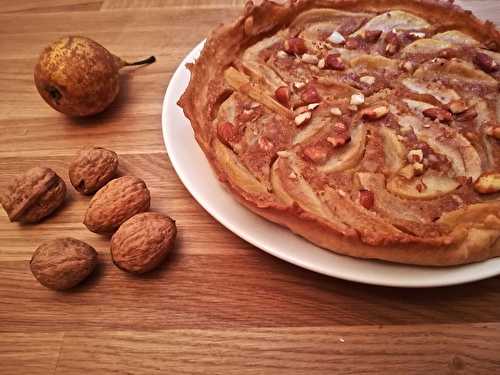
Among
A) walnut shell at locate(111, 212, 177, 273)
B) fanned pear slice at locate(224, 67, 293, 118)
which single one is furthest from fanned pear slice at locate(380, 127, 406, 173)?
walnut shell at locate(111, 212, 177, 273)

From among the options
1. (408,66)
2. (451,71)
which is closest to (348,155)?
(408,66)

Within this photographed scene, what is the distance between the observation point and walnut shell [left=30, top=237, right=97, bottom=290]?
164 cm

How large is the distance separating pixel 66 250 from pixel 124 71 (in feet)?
4.37

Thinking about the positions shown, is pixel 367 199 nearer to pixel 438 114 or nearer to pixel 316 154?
pixel 316 154

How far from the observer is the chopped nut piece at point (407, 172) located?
1.67 meters

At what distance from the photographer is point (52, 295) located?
1.72 m

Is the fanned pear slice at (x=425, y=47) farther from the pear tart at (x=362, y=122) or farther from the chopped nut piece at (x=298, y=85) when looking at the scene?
the chopped nut piece at (x=298, y=85)

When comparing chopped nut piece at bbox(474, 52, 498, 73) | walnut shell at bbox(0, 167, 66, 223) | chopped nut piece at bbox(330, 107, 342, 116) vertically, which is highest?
chopped nut piece at bbox(474, 52, 498, 73)

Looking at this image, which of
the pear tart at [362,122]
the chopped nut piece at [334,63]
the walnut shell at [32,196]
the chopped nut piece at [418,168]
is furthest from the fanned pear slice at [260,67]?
the walnut shell at [32,196]

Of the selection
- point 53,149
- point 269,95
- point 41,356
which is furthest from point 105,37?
point 41,356

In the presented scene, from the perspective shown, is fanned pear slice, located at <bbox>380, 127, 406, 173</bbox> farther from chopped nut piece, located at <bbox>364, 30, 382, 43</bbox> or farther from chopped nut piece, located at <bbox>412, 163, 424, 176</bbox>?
chopped nut piece, located at <bbox>364, 30, 382, 43</bbox>

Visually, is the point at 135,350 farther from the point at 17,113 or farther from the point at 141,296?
the point at 17,113

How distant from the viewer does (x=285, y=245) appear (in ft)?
5.18

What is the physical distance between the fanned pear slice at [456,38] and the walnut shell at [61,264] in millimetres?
1817
